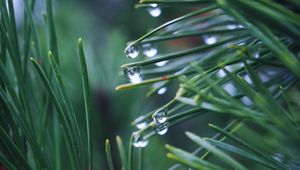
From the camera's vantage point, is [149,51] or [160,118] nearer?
[160,118]

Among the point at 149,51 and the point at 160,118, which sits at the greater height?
the point at 149,51

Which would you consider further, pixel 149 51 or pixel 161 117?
pixel 149 51

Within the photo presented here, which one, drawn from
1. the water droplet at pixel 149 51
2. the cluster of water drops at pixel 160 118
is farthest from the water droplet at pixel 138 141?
the water droplet at pixel 149 51

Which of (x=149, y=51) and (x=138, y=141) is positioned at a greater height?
(x=149, y=51)

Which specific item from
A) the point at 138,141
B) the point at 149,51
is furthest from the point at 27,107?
the point at 149,51

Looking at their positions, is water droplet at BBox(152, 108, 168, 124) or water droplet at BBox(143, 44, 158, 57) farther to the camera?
water droplet at BBox(143, 44, 158, 57)

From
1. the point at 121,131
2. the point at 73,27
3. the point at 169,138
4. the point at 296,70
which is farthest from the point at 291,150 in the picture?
the point at 73,27

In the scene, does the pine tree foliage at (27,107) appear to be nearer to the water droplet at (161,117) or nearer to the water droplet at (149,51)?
the water droplet at (161,117)

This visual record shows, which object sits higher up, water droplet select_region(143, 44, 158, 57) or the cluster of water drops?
water droplet select_region(143, 44, 158, 57)

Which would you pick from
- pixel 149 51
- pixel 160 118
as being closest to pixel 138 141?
pixel 160 118

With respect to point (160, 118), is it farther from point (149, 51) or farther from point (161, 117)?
point (149, 51)

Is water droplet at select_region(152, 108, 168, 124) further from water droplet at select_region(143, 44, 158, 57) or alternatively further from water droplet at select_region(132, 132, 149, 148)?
water droplet at select_region(143, 44, 158, 57)

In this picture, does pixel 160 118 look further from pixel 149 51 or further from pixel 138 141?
pixel 149 51

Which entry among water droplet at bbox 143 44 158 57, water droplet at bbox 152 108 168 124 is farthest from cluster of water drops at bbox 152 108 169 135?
water droplet at bbox 143 44 158 57
